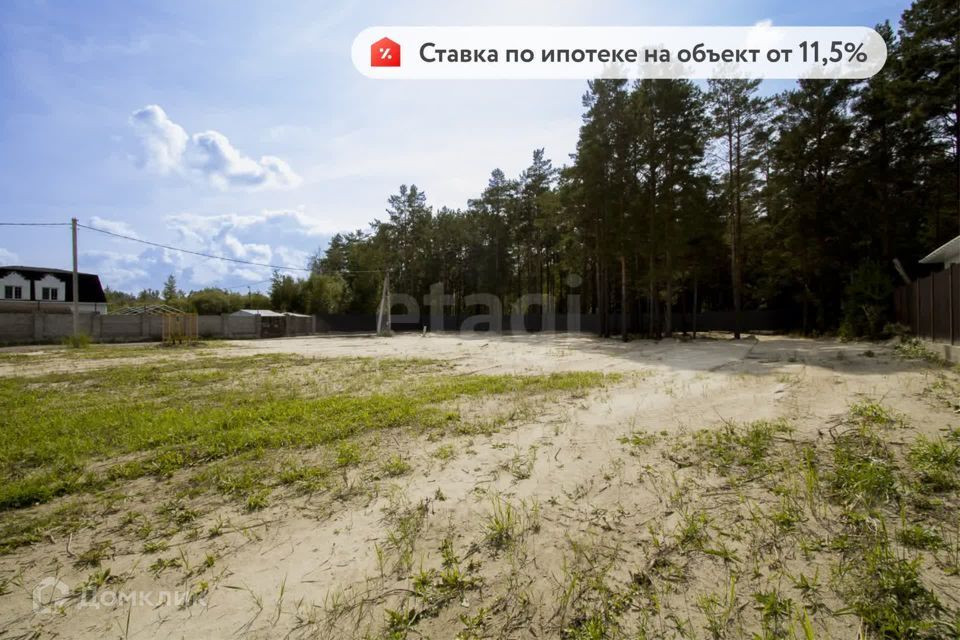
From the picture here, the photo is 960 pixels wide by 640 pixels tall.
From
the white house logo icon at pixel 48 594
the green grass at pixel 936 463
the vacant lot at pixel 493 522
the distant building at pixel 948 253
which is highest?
the distant building at pixel 948 253

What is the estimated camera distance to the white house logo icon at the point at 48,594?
2201 mm

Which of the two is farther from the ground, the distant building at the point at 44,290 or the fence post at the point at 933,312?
the distant building at the point at 44,290

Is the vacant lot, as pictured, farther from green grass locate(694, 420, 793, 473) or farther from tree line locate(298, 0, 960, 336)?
tree line locate(298, 0, 960, 336)

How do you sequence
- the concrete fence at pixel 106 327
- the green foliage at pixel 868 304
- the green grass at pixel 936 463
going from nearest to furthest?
the green grass at pixel 936 463 < the green foliage at pixel 868 304 < the concrete fence at pixel 106 327

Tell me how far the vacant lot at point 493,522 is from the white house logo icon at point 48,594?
0.01 metres

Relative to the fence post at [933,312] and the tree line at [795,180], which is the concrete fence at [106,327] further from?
the fence post at [933,312]

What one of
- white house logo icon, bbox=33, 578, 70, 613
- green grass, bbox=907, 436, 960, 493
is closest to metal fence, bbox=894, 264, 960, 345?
green grass, bbox=907, 436, 960, 493

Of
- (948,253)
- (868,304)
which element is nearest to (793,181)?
(868,304)

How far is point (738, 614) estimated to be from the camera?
1.95 m

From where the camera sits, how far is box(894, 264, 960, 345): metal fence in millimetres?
8820

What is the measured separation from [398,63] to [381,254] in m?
39.5

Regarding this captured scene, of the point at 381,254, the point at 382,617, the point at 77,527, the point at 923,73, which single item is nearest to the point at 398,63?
the point at 77,527

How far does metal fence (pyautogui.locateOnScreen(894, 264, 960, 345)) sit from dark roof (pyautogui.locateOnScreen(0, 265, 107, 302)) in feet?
170

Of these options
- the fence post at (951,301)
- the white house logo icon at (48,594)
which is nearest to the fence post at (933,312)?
the fence post at (951,301)
